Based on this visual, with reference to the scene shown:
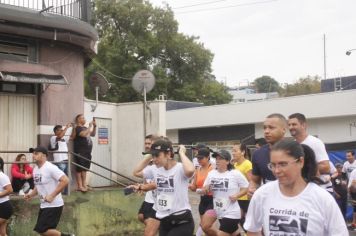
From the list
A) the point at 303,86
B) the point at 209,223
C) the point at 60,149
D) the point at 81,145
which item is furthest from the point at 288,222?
the point at 303,86

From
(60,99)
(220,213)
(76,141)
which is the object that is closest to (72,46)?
(60,99)

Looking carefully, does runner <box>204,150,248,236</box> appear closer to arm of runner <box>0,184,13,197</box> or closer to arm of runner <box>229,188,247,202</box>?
arm of runner <box>229,188,247,202</box>

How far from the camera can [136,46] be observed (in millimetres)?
34875

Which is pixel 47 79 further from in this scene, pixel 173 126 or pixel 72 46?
pixel 173 126

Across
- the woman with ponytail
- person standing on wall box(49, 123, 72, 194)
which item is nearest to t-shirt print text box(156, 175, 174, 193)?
the woman with ponytail

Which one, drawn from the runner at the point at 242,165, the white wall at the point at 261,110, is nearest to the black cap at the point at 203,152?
the runner at the point at 242,165

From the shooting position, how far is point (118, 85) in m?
35.3

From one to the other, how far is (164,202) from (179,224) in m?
0.35

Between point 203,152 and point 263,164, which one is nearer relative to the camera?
point 263,164

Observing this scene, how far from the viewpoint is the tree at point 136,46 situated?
115ft

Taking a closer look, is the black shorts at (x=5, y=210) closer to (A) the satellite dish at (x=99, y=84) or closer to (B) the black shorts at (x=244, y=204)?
(B) the black shorts at (x=244, y=204)

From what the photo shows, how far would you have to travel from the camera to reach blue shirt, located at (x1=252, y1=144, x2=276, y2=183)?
→ 6.24 meters

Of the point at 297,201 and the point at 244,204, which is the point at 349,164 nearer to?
the point at 244,204

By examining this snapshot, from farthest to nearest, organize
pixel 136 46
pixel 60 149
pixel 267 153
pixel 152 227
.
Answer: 1. pixel 136 46
2. pixel 60 149
3. pixel 152 227
4. pixel 267 153
